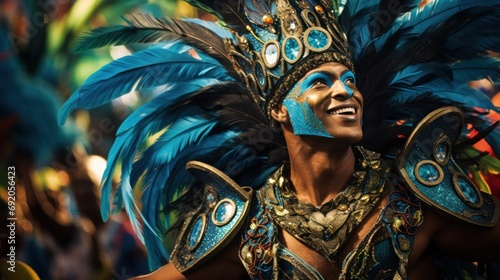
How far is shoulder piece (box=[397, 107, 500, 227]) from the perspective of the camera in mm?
2455

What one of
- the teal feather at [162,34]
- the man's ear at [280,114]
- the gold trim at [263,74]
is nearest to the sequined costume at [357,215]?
the man's ear at [280,114]

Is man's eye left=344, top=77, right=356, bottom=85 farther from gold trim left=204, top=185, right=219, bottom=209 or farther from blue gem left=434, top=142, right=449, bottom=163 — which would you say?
gold trim left=204, top=185, right=219, bottom=209

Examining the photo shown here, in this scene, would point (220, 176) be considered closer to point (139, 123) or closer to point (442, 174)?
point (139, 123)

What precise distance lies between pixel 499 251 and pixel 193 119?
1071mm

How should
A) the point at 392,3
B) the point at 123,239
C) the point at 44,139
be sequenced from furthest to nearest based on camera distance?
the point at 44,139 → the point at 123,239 → the point at 392,3

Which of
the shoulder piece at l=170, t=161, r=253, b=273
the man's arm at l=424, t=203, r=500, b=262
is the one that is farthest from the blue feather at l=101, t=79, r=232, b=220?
the man's arm at l=424, t=203, r=500, b=262

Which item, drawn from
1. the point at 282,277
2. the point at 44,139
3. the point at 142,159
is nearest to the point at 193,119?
the point at 142,159

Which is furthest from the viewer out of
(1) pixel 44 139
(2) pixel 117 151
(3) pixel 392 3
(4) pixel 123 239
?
(1) pixel 44 139

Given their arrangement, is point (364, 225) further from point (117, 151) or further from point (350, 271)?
point (117, 151)


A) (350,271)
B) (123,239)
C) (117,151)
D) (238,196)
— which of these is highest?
(117,151)

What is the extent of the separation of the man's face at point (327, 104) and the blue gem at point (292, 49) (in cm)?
7

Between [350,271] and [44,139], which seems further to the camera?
[44,139]

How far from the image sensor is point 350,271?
2.46m

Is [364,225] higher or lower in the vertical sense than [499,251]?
higher
